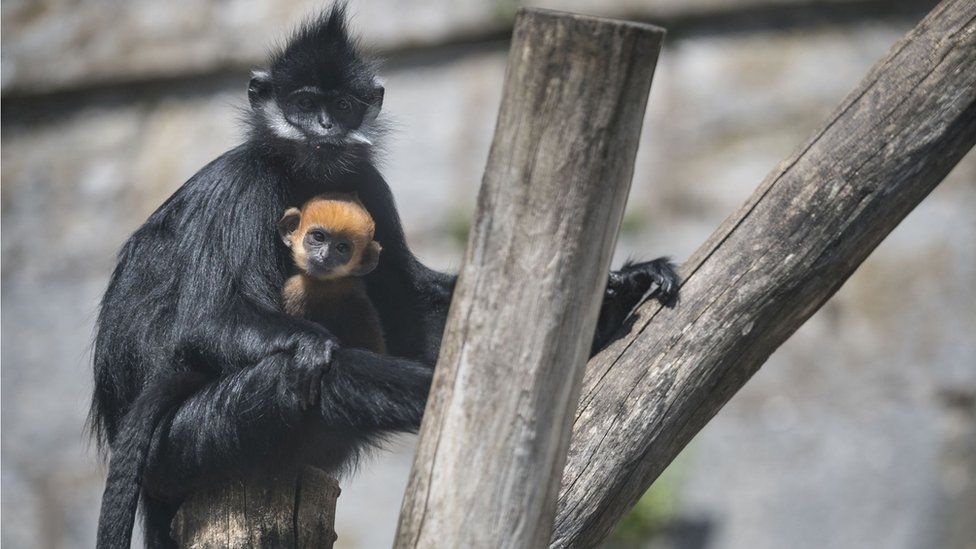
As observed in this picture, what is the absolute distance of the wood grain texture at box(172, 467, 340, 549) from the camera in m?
3.38

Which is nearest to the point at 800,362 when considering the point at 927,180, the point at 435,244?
the point at 435,244

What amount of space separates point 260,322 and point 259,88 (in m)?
0.99

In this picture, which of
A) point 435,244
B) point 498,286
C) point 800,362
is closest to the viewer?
point 498,286

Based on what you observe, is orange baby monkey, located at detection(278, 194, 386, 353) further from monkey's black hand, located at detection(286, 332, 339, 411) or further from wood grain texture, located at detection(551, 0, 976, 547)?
wood grain texture, located at detection(551, 0, 976, 547)

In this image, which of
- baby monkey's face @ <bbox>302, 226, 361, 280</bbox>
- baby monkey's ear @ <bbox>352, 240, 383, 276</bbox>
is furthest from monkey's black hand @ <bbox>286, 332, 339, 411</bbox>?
baby monkey's ear @ <bbox>352, 240, 383, 276</bbox>

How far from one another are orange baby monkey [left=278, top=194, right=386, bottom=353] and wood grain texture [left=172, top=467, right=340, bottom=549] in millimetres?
556

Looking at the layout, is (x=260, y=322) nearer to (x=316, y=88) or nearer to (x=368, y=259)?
Result: (x=368, y=259)

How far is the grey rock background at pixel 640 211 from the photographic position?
22.6 feet

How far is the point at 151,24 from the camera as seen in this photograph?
7.93 m

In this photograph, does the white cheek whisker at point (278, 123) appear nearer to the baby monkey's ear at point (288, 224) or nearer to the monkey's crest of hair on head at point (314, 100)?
the monkey's crest of hair on head at point (314, 100)

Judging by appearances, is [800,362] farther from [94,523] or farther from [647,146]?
[94,523]

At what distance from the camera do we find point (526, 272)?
249 cm

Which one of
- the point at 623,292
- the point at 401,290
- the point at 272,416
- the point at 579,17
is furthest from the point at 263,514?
the point at 579,17

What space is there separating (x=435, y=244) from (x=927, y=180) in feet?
15.2
